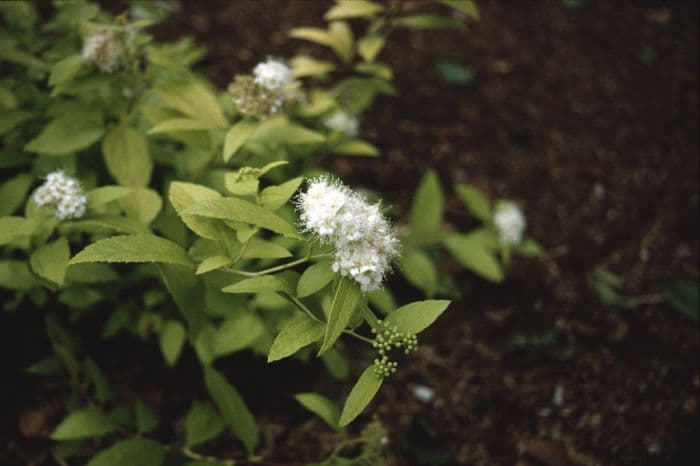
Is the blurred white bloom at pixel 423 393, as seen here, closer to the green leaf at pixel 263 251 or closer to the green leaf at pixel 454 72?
the green leaf at pixel 263 251

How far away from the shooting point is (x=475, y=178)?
3.65 meters

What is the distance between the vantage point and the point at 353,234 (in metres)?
1.42

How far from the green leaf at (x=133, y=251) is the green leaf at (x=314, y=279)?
0.37 metres

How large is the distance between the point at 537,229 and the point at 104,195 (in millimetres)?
2548

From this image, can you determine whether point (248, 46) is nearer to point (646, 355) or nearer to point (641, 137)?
point (641, 137)

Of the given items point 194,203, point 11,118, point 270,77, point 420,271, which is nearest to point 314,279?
point 194,203

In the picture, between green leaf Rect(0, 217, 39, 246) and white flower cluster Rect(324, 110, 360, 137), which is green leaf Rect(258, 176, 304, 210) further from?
white flower cluster Rect(324, 110, 360, 137)

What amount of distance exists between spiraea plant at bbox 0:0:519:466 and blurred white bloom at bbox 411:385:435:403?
0.24 m

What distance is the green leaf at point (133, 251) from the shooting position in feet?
4.80

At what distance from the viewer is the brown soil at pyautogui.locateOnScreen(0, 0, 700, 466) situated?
8.02ft

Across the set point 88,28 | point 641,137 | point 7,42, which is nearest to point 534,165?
point 641,137

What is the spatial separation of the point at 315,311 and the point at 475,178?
88.4 inches

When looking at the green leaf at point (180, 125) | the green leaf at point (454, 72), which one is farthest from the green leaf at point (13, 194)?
the green leaf at point (454, 72)

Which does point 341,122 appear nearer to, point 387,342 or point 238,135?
point 238,135
